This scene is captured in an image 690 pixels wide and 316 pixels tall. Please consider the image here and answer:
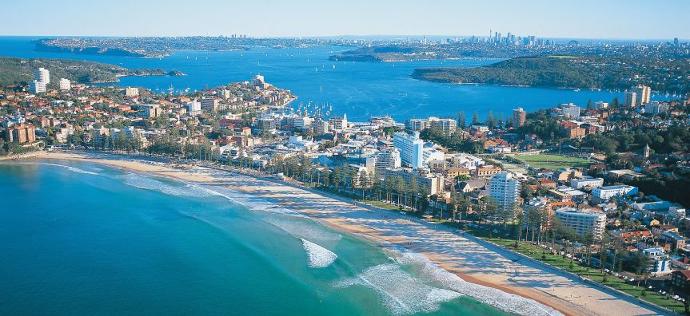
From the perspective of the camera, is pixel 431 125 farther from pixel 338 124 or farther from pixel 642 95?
pixel 642 95

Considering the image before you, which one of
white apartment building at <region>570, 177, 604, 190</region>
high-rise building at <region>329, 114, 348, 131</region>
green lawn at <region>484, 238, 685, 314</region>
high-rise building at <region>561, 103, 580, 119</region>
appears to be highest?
high-rise building at <region>561, 103, 580, 119</region>

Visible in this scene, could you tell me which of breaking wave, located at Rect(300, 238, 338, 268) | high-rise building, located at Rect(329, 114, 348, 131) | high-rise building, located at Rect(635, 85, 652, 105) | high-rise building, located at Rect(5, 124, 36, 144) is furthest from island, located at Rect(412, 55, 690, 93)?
breaking wave, located at Rect(300, 238, 338, 268)

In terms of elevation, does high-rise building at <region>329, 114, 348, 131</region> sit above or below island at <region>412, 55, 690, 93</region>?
below

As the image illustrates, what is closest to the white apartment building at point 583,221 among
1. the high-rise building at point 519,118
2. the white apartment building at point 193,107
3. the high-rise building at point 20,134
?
the high-rise building at point 519,118

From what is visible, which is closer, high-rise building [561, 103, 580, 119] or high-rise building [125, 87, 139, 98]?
high-rise building [561, 103, 580, 119]

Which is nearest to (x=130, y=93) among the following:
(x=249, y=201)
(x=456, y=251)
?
(x=249, y=201)

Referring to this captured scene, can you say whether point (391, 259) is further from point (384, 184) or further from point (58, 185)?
point (58, 185)

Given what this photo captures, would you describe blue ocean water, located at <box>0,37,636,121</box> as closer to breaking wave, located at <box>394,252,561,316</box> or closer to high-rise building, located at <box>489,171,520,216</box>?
high-rise building, located at <box>489,171,520,216</box>

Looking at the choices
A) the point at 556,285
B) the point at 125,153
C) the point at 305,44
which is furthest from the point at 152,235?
the point at 305,44
